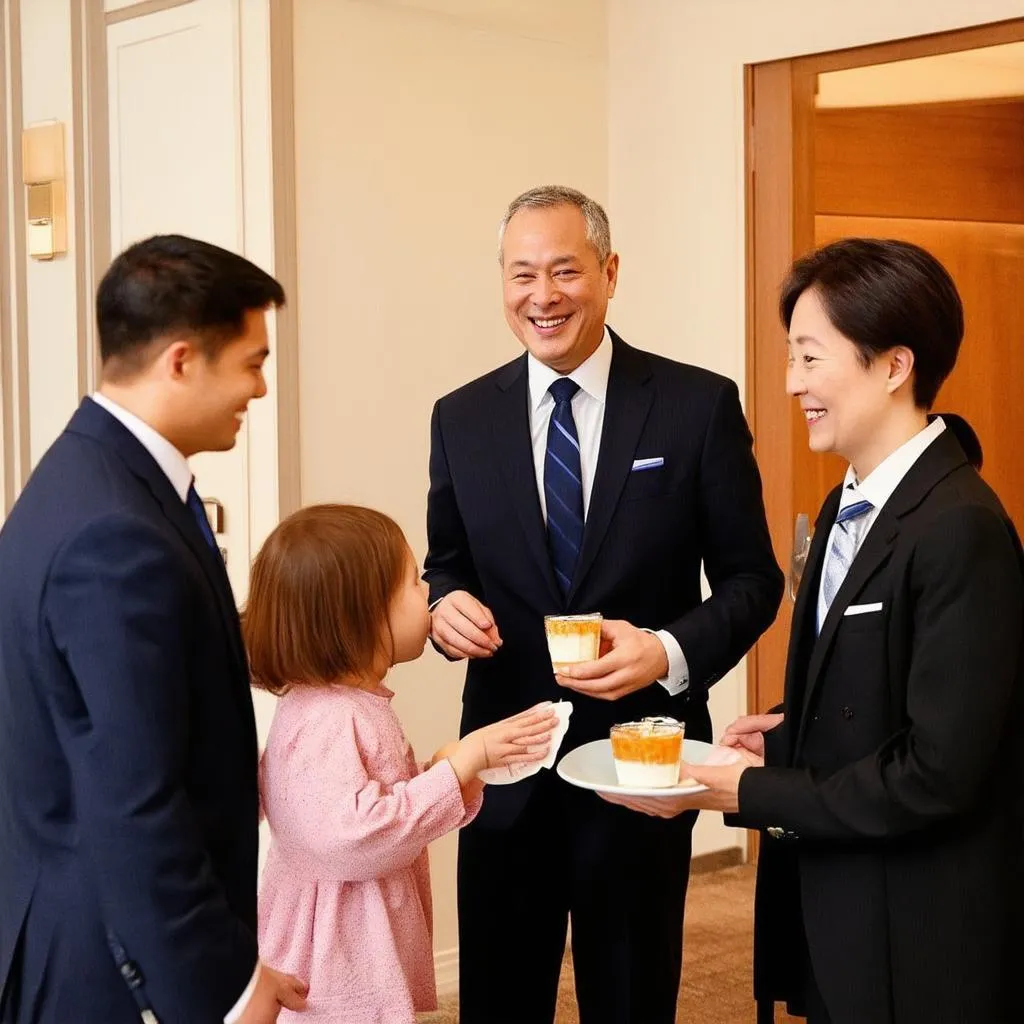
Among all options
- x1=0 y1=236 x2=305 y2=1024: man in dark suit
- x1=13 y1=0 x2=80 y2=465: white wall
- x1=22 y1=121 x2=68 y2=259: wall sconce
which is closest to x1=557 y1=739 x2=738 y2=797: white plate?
x1=0 y1=236 x2=305 y2=1024: man in dark suit

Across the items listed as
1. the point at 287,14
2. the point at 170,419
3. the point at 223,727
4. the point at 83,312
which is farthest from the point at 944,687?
the point at 83,312

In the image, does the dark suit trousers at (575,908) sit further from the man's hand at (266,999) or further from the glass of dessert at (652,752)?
the man's hand at (266,999)

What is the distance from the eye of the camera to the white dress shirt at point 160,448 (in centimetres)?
164

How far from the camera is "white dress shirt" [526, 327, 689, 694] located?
266 centimetres

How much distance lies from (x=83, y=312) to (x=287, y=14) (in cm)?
116

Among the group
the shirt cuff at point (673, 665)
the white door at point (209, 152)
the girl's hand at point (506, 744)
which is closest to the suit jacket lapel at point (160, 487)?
the girl's hand at point (506, 744)

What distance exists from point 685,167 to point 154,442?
3.37 metres

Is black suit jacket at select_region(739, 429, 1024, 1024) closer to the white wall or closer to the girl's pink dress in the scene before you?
the girl's pink dress

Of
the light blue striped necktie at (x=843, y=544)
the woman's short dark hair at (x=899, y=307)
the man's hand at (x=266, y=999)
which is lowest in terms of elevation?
the man's hand at (x=266, y=999)

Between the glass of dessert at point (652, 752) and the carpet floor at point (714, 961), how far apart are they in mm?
1956

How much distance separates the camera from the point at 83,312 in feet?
14.7

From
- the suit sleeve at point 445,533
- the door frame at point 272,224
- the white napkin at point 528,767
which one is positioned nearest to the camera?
the white napkin at point 528,767

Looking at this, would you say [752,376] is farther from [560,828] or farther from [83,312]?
[560,828]

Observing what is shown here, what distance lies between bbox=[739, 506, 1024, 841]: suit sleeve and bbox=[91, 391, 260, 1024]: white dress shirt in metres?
0.78
